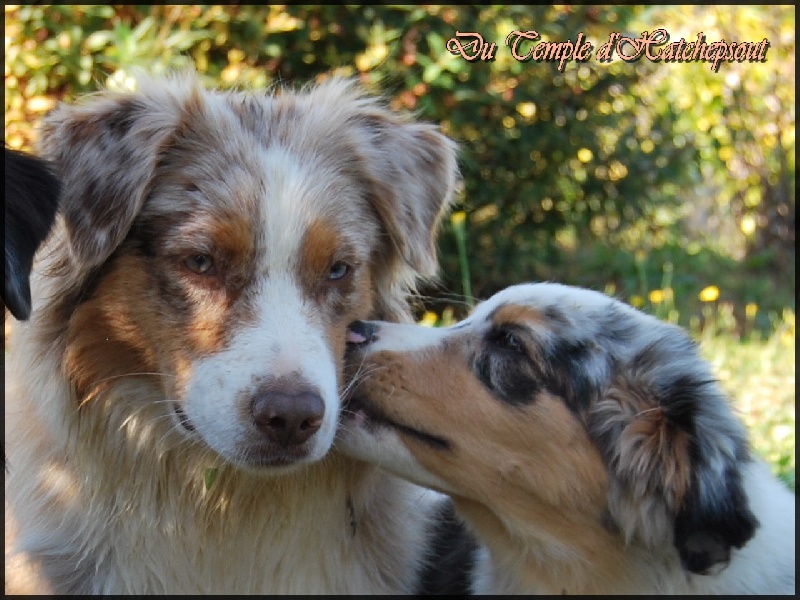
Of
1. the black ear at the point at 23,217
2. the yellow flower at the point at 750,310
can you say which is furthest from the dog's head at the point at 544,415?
the yellow flower at the point at 750,310

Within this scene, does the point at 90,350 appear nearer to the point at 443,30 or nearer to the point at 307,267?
the point at 307,267

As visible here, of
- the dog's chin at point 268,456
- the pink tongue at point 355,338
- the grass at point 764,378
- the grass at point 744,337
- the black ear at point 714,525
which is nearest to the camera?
the black ear at point 714,525

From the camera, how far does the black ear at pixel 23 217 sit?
113 inches

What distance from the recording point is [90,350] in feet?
11.0

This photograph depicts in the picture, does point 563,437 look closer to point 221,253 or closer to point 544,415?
point 544,415

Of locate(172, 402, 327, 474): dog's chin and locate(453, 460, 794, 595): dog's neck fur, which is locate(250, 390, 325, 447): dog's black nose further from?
locate(453, 460, 794, 595): dog's neck fur

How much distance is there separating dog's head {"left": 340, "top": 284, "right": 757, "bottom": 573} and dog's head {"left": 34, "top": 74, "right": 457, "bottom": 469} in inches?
10.0

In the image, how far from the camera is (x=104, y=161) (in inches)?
129

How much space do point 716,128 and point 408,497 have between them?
765 cm

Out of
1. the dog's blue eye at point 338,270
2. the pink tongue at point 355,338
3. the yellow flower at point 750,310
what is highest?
the dog's blue eye at point 338,270

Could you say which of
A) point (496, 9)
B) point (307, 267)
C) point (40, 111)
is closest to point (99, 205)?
point (307, 267)

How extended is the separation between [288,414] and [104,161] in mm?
1068

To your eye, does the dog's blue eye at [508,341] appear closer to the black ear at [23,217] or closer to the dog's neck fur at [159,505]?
the dog's neck fur at [159,505]

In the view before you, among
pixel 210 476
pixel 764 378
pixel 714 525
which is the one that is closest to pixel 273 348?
pixel 210 476
